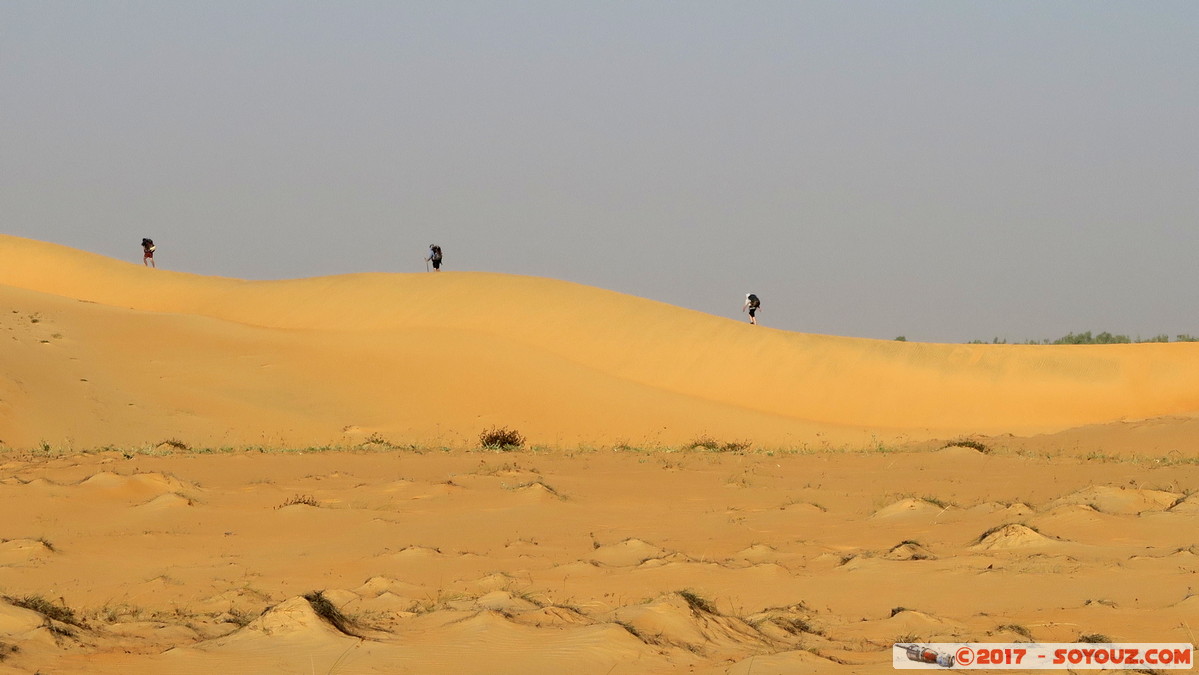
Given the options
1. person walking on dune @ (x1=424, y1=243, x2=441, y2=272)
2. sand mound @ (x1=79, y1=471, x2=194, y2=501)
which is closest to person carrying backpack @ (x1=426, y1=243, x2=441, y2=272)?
person walking on dune @ (x1=424, y1=243, x2=441, y2=272)

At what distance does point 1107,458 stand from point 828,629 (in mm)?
11696

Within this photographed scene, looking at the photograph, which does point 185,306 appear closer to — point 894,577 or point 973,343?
point 973,343

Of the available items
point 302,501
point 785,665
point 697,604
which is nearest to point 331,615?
point 697,604

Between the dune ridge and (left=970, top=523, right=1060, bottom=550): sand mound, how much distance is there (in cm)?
1382

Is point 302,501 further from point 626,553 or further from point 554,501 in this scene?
point 626,553

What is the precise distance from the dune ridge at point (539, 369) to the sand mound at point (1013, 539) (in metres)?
13.8

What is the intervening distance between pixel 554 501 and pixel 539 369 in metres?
16.4

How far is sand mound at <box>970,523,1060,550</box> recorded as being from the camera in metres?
9.61

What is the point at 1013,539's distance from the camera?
9.66 metres

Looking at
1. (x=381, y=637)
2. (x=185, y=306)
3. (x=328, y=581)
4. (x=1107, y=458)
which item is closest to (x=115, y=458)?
(x=328, y=581)

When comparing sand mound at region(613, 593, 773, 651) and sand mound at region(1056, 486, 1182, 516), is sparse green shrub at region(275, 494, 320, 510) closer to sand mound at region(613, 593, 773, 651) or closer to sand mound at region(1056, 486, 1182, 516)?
sand mound at region(613, 593, 773, 651)

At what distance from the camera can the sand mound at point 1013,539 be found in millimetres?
9609

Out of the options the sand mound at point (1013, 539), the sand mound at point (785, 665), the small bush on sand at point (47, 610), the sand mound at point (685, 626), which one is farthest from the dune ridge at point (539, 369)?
the sand mound at point (785, 665)

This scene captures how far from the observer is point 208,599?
26.8 ft
